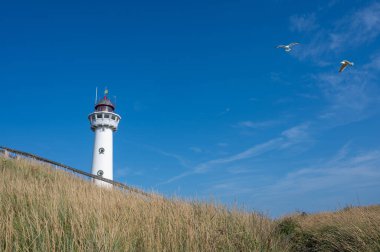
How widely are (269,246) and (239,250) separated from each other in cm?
73

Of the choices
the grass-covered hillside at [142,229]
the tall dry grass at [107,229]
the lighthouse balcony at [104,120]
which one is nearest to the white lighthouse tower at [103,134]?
the lighthouse balcony at [104,120]

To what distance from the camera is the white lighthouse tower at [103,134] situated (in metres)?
27.5

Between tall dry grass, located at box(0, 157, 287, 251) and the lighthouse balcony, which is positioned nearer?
tall dry grass, located at box(0, 157, 287, 251)

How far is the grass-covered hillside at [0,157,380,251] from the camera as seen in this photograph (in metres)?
4.27

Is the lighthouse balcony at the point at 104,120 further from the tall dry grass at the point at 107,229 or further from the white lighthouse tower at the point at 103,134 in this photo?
the tall dry grass at the point at 107,229

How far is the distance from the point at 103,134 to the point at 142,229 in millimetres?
24978

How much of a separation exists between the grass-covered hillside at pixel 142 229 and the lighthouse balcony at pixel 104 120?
20952 mm

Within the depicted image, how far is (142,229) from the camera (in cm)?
514

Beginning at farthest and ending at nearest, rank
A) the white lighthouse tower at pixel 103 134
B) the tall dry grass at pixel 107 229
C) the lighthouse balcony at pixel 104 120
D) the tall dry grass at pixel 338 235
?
the lighthouse balcony at pixel 104 120 → the white lighthouse tower at pixel 103 134 → the tall dry grass at pixel 338 235 → the tall dry grass at pixel 107 229

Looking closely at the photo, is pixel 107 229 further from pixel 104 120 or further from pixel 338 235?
pixel 104 120

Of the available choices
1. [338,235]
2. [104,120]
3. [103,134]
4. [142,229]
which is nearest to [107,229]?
[142,229]

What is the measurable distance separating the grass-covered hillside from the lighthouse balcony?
21.0 metres

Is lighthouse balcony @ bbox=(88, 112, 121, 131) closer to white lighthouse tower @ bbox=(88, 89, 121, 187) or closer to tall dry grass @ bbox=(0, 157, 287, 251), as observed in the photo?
white lighthouse tower @ bbox=(88, 89, 121, 187)

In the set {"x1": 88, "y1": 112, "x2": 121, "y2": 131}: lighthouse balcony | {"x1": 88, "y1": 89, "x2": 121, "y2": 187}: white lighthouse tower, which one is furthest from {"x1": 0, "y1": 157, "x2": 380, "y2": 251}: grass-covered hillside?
{"x1": 88, "y1": 112, "x2": 121, "y2": 131}: lighthouse balcony
